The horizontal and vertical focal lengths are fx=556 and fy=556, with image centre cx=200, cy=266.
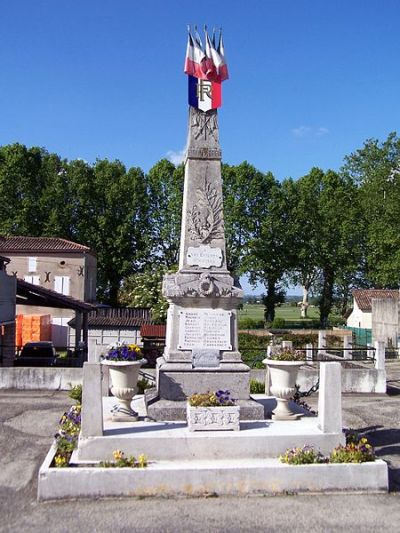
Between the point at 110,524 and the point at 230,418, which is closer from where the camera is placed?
the point at 110,524

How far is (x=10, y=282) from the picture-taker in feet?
70.9

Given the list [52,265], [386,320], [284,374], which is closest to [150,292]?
[52,265]

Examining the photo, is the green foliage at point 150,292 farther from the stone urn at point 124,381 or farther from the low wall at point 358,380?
the stone urn at point 124,381

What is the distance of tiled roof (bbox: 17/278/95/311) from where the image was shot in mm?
22609

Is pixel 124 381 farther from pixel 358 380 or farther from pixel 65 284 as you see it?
pixel 65 284

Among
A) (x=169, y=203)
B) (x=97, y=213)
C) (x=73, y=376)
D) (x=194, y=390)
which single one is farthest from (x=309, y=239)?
(x=194, y=390)

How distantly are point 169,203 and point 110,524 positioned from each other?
45.0 metres

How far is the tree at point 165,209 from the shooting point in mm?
49706

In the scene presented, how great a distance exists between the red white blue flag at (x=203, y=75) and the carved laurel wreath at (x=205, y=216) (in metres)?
1.60

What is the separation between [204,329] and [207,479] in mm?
3067

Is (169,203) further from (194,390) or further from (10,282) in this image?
(194,390)

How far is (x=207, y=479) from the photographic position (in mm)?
7457

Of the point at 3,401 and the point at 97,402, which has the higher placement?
the point at 97,402

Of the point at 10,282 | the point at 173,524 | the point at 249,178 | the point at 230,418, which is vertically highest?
the point at 249,178
